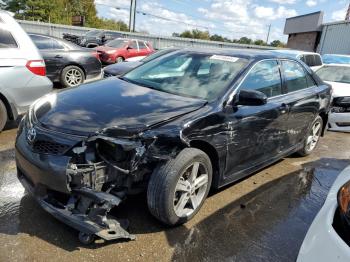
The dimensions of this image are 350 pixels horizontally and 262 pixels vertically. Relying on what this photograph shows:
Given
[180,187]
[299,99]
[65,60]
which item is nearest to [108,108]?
[180,187]

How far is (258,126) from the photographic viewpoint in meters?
3.56

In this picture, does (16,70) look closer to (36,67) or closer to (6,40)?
(36,67)

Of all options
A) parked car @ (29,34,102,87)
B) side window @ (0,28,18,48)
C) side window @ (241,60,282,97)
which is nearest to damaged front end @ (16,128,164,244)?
side window @ (241,60,282,97)

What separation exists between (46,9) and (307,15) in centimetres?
4113

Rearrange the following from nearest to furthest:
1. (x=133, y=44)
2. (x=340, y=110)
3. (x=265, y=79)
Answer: (x=265, y=79)
(x=340, y=110)
(x=133, y=44)

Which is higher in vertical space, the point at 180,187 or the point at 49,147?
the point at 49,147

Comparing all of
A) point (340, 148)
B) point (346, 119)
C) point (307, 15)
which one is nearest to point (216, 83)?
point (340, 148)

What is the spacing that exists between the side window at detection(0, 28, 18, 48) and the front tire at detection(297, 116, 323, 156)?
4717 mm

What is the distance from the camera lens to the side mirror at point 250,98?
124 inches

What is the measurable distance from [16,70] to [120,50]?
35.9ft

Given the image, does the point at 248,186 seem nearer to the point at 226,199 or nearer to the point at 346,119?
the point at 226,199

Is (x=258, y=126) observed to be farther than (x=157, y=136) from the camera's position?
Yes

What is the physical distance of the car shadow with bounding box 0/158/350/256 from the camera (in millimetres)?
2695

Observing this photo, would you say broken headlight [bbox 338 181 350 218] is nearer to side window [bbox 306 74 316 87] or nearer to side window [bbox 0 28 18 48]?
A: side window [bbox 306 74 316 87]
